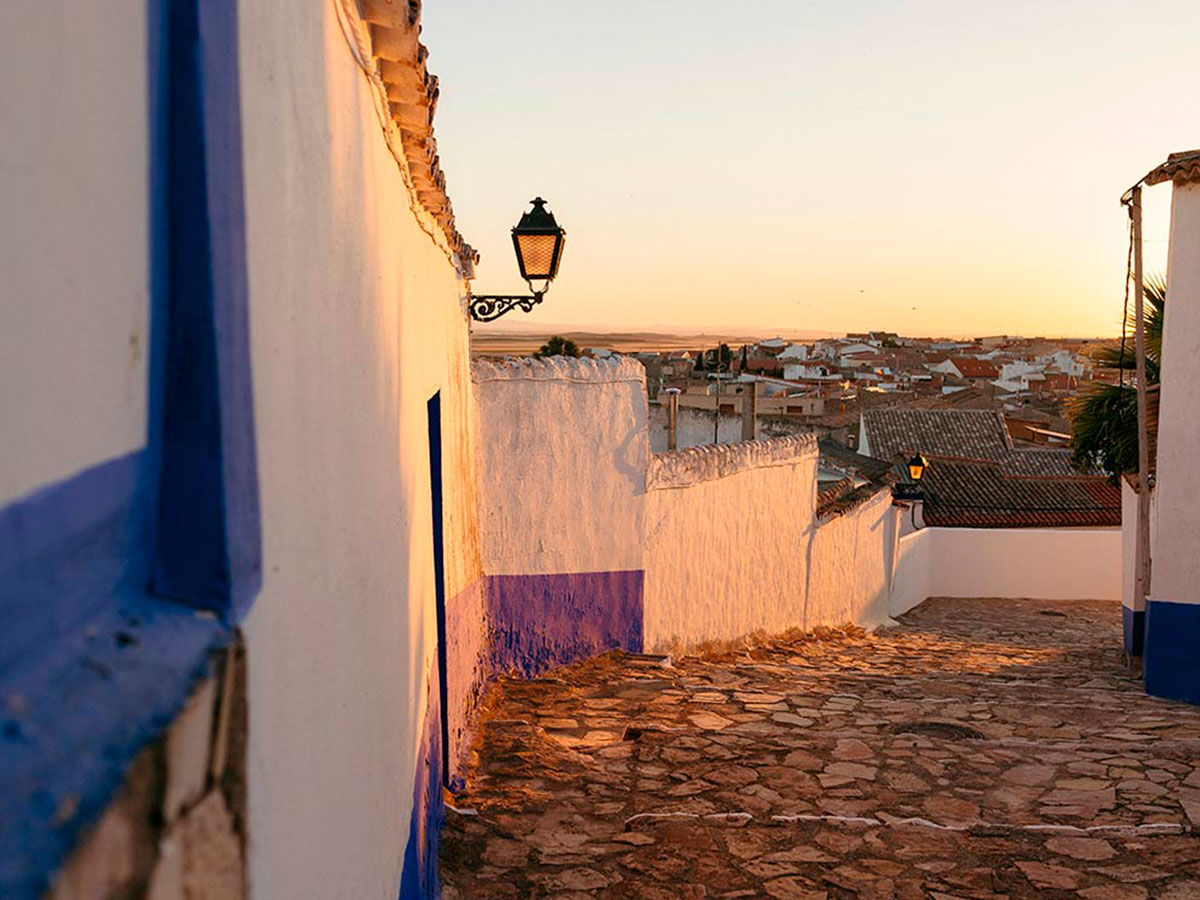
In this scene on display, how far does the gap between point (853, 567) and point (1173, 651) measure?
5556mm

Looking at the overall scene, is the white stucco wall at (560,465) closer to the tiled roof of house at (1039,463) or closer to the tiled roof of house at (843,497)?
the tiled roof of house at (843,497)

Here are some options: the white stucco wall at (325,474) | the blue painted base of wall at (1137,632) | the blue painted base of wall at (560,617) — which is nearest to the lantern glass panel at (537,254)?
the blue painted base of wall at (560,617)

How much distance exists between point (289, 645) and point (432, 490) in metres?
3.23

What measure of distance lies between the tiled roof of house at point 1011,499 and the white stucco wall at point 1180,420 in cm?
1512

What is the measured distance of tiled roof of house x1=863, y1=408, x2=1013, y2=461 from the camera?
98.9 ft

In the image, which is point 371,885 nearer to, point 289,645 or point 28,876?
point 289,645

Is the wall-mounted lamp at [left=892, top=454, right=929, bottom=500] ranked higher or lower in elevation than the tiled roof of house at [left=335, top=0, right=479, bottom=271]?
lower

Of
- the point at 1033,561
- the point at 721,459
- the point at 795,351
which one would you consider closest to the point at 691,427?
the point at 1033,561

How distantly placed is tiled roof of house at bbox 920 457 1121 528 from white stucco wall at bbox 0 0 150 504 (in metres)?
23.7

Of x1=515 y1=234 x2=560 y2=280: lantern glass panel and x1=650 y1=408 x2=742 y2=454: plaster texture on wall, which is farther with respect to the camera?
x1=650 y1=408 x2=742 y2=454: plaster texture on wall

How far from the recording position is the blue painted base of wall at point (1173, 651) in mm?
8453

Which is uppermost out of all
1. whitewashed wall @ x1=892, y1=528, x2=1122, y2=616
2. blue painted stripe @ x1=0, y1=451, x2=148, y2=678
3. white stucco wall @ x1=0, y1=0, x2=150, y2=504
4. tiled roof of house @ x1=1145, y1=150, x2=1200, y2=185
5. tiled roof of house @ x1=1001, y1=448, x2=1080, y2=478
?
tiled roof of house @ x1=1145, y1=150, x2=1200, y2=185

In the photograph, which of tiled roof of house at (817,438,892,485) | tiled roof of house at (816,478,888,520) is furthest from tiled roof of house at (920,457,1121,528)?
tiled roof of house at (816,478,888,520)

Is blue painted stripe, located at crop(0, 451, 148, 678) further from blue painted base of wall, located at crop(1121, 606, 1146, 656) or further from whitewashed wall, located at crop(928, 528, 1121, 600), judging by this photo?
whitewashed wall, located at crop(928, 528, 1121, 600)
